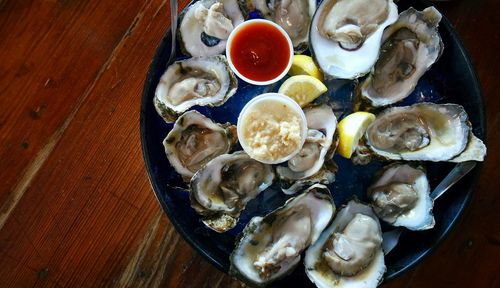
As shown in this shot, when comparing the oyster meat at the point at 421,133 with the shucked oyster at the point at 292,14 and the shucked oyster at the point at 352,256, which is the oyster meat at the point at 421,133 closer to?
the shucked oyster at the point at 352,256

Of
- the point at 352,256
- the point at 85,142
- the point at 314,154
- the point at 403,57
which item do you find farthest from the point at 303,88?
the point at 85,142

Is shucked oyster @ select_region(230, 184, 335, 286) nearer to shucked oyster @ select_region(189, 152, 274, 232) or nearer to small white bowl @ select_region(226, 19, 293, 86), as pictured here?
shucked oyster @ select_region(189, 152, 274, 232)

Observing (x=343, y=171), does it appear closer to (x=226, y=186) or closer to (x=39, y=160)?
(x=226, y=186)

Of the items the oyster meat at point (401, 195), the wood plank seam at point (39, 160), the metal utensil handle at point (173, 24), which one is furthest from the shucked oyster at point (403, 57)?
the wood plank seam at point (39, 160)

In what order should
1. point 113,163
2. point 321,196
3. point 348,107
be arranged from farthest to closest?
1. point 113,163
2. point 348,107
3. point 321,196

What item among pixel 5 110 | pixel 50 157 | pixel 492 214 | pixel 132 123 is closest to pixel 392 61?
pixel 492 214

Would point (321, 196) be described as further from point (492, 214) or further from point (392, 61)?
point (492, 214)
